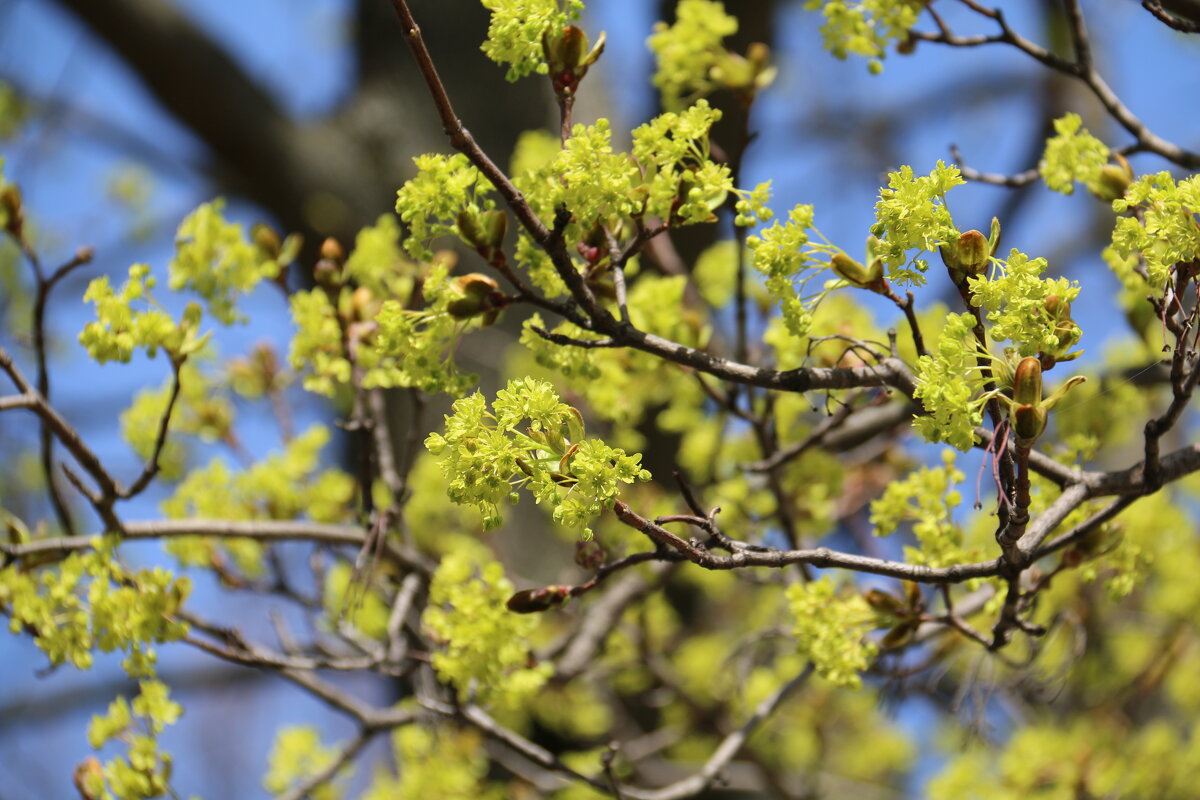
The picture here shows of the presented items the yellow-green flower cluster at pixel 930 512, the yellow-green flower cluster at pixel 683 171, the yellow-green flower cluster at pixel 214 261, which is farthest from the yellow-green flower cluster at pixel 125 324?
the yellow-green flower cluster at pixel 930 512

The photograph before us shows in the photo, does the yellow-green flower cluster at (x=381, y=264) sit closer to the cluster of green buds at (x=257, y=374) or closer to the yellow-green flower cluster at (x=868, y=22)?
the cluster of green buds at (x=257, y=374)

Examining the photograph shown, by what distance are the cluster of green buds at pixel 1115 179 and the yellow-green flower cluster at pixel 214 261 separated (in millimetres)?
1416

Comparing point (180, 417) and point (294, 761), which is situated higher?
point (180, 417)

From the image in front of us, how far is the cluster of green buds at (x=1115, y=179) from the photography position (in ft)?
5.03

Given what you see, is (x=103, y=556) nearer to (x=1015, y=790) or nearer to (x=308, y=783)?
(x=308, y=783)

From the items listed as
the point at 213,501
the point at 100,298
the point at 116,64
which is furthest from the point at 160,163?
the point at 100,298

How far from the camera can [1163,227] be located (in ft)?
3.73

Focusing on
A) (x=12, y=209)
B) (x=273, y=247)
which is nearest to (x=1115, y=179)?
(x=273, y=247)

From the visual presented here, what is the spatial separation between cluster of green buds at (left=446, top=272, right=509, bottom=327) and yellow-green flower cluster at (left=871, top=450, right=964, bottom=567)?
2.17 ft

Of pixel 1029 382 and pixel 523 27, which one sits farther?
pixel 523 27

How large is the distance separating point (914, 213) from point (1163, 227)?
29cm

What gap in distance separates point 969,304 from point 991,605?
56 cm

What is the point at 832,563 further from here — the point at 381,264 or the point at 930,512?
the point at 381,264

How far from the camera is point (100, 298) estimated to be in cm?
156
